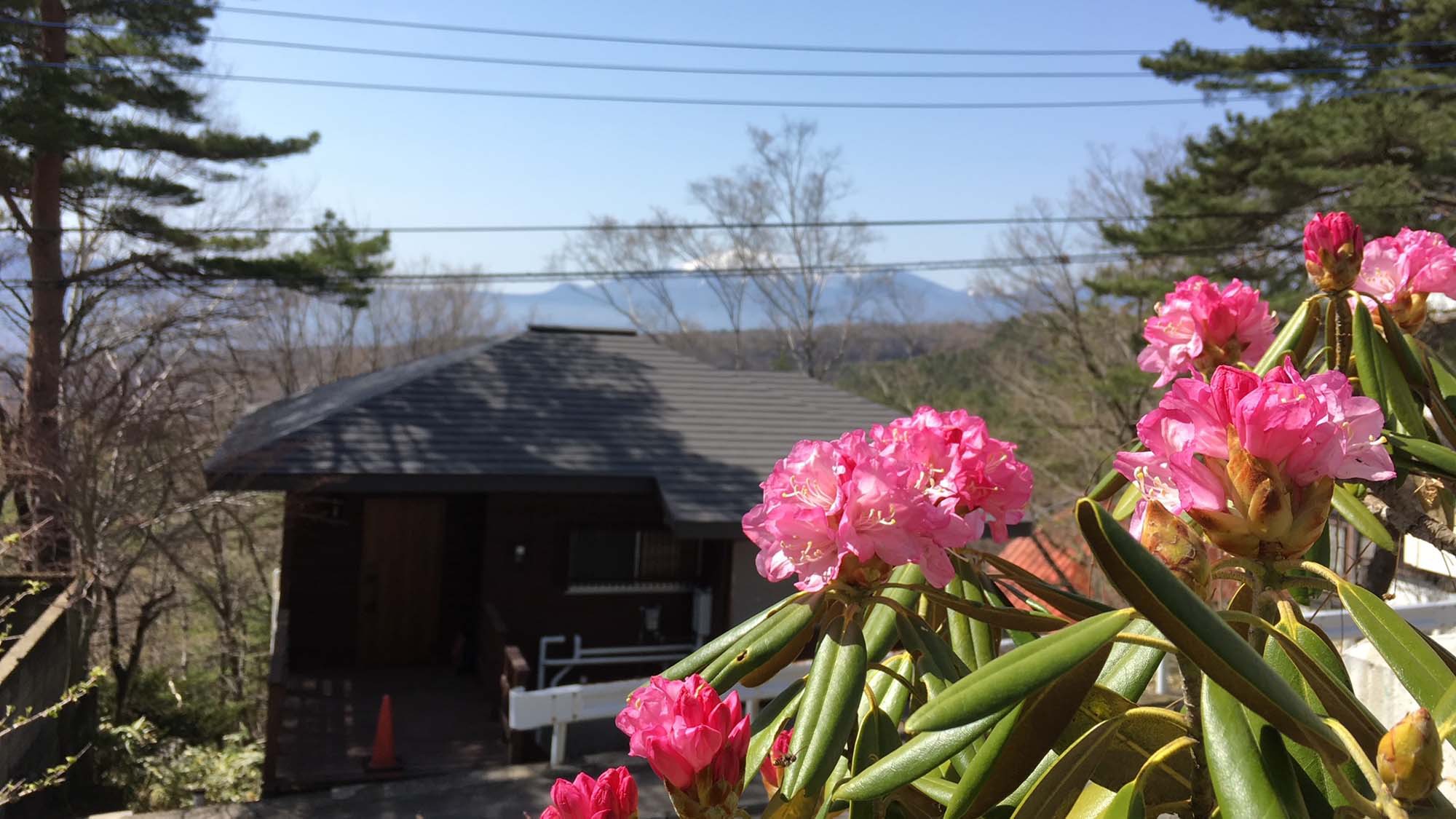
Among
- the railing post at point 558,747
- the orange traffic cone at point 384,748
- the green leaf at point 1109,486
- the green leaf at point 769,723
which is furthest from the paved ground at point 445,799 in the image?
the green leaf at point 769,723

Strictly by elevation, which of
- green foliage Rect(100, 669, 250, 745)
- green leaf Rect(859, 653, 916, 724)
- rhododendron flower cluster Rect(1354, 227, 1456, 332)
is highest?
rhododendron flower cluster Rect(1354, 227, 1456, 332)

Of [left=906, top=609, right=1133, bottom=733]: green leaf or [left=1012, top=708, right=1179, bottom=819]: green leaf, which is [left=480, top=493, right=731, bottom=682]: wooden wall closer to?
[left=1012, top=708, right=1179, bottom=819]: green leaf

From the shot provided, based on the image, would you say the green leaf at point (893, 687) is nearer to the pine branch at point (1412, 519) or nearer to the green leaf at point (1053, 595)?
the green leaf at point (1053, 595)

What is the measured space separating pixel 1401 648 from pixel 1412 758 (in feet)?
0.99

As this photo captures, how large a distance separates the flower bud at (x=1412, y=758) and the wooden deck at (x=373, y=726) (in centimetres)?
793

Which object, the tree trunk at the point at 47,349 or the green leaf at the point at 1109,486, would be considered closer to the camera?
the green leaf at the point at 1109,486

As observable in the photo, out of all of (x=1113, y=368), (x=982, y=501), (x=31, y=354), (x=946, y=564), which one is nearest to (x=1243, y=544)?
(x=946, y=564)

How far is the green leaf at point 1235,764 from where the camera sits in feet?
3.25

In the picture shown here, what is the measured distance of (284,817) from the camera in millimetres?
5852

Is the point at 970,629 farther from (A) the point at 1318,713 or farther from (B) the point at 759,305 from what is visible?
(B) the point at 759,305

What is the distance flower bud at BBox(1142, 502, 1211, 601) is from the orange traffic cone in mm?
8047

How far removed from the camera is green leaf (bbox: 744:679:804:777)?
1.63 metres

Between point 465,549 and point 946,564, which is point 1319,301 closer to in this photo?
point 946,564

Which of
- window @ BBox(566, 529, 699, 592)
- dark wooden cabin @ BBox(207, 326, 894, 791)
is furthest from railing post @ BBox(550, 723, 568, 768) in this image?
window @ BBox(566, 529, 699, 592)
